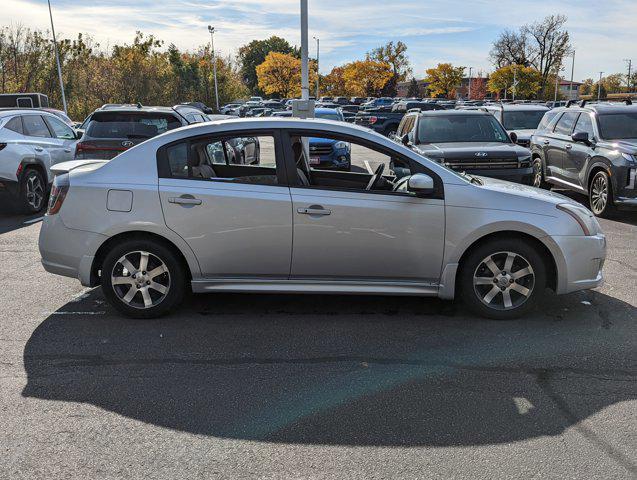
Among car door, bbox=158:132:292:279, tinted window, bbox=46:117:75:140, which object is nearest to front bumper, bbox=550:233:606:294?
car door, bbox=158:132:292:279

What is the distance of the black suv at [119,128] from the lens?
10281 millimetres

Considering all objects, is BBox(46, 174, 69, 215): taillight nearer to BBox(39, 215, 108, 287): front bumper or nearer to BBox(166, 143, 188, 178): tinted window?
BBox(39, 215, 108, 287): front bumper

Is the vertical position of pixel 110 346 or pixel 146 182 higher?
pixel 146 182

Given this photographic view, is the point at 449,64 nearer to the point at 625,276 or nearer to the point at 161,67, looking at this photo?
the point at 161,67

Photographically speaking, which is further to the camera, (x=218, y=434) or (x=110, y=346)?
(x=110, y=346)

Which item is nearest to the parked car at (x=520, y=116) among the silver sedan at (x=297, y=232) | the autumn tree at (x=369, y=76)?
the silver sedan at (x=297, y=232)

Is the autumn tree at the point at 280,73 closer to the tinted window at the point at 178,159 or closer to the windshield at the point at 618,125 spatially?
the windshield at the point at 618,125

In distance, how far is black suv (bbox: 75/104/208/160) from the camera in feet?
33.7

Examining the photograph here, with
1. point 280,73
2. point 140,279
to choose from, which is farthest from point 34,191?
point 280,73

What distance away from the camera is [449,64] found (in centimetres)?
9350

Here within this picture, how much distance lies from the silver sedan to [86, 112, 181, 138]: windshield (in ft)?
17.5

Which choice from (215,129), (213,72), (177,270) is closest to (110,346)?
(177,270)

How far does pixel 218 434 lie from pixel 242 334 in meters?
1.58

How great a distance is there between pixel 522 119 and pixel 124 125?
10.9m
